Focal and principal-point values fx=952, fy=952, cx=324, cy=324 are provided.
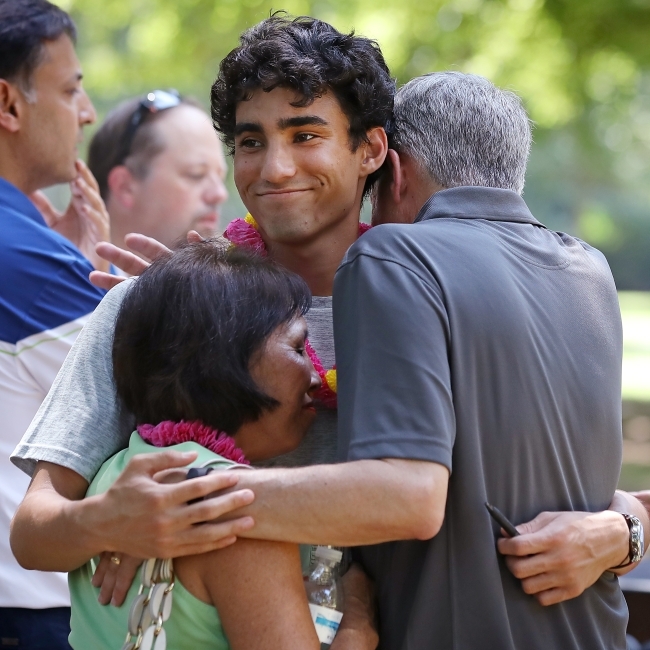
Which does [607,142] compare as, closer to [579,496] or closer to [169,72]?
[169,72]

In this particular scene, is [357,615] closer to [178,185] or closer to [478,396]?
[478,396]

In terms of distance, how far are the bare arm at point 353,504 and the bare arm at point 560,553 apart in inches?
10.8

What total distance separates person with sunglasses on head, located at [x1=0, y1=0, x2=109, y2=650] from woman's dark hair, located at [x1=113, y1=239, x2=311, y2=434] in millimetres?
986

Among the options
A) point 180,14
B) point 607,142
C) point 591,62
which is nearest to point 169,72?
point 180,14

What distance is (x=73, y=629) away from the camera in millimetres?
2104

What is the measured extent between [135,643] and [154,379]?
0.54m

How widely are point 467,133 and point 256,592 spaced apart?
1256 mm

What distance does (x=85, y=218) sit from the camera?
175 inches

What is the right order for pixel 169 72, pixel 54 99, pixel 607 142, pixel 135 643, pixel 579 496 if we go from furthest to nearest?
pixel 607 142 < pixel 169 72 < pixel 54 99 < pixel 579 496 < pixel 135 643

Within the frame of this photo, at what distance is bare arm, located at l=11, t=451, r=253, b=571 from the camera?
1842mm

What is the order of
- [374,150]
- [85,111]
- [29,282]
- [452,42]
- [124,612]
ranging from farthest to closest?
1. [452,42]
2. [85,111]
3. [29,282]
4. [374,150]
5. [124,612]

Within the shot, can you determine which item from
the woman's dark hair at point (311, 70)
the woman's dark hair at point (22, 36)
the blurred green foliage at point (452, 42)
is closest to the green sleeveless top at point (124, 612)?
the woman's dark hair at point (311, 70)

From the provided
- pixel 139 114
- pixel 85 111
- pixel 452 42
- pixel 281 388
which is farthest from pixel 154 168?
pixel 452 42

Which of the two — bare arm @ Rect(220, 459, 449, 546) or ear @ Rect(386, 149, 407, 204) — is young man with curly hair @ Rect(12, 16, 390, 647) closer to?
ear @ Rect(386, 149, 407, 204)
